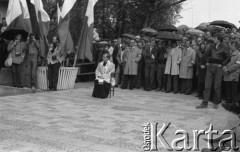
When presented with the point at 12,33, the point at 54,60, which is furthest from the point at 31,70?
the point at 12,33

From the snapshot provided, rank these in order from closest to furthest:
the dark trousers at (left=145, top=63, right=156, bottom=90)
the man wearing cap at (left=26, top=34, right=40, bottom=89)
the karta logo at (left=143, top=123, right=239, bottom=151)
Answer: the karta logo at (left=143, top=123, right=239, bottom=151), the man wearing cap at (left=26, top=34, right=40, bottom=89), the dark trousers at (left=145, top=63, right=156, bottom=90)

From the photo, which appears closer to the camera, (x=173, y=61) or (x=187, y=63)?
(x=187, y=63)

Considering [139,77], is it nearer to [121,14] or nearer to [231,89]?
[231,89]

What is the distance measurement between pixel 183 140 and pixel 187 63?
6446mm

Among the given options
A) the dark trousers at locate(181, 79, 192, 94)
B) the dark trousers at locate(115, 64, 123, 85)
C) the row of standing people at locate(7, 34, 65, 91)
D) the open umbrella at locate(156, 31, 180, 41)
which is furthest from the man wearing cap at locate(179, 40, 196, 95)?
the row of standing people at locate(7, 34, 65, 91)

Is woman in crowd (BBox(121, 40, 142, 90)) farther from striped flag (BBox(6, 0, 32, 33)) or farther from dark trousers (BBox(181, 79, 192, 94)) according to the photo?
striped flag (BBox(6, 0, 32, 33))

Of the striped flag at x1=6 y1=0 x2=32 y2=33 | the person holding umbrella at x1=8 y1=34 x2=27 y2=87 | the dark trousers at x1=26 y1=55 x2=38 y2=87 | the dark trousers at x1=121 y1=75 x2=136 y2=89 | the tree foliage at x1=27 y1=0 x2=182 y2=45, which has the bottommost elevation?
the dark trousers at x1=121 y1=75 x2=136 y2=89

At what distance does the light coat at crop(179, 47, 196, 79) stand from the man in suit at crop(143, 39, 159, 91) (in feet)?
3.73

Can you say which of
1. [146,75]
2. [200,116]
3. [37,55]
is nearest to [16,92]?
[37,55]

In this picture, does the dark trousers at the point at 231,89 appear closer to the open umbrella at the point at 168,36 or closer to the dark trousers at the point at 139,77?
the open umbrella at the point at 168,36

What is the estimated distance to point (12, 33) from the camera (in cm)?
1255

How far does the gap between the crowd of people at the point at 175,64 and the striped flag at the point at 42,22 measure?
9.81 ft

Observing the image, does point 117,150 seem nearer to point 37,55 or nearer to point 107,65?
point 107,65

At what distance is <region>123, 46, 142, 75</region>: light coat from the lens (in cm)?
1366
